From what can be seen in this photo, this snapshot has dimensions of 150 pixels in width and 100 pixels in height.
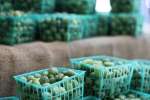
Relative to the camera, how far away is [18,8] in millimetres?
2766

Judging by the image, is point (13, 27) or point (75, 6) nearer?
point (13, 27)

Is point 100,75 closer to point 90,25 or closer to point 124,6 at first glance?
point 90,25

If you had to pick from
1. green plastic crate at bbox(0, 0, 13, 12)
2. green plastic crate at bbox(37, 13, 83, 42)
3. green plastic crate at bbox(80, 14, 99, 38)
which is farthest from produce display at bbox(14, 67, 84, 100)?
green plastic crate at bbox(80, 14, 99, 38)

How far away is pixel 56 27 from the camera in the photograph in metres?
2.65

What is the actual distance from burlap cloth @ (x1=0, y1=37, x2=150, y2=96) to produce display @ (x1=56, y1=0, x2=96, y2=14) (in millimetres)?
279

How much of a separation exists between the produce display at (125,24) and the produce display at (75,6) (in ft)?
1.04

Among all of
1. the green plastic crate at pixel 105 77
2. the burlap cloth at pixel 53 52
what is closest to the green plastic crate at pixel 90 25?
the burlap cloth at pixel 53 52

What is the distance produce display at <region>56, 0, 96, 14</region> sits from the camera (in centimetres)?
300

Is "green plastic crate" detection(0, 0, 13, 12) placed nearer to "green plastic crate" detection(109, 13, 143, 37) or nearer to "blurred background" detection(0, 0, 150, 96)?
"blurred background" detection(0, 0, 150, 96)

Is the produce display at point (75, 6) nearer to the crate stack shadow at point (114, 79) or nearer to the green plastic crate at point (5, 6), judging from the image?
the green plastic crate at point (5, 6)

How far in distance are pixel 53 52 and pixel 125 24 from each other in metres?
1.02

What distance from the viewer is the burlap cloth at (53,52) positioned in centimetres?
220

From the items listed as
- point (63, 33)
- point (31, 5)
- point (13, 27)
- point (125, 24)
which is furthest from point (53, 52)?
point (125, 24)

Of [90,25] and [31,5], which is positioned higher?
[31,5]
